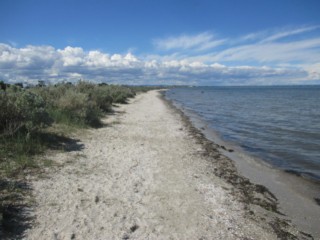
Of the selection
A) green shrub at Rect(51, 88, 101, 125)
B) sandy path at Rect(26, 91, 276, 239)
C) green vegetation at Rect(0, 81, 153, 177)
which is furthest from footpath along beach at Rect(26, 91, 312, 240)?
green shrub at Rect(51, 88, 101, 125)

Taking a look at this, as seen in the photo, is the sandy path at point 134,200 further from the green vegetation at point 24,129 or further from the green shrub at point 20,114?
the green shrub at point 20,114

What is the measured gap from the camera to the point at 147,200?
6125 mm

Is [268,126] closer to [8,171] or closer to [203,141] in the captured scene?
[203,141]

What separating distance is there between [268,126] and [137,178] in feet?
48.2

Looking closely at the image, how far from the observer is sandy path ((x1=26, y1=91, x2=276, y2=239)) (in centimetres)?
485

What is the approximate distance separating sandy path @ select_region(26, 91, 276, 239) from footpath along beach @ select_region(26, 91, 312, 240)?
0.04 feet

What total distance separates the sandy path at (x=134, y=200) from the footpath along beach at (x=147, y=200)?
0.01m

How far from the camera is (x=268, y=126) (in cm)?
1973

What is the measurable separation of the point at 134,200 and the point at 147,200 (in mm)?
277

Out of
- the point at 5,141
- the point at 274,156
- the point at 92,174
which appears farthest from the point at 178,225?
the point at 274,156

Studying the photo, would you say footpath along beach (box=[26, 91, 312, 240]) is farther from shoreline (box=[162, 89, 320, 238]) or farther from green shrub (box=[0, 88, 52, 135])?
green shrub (box=[0, 88, 52, 135])

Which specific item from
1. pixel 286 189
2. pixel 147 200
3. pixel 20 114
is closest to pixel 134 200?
pixel 147 200

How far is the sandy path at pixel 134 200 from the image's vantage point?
15.9ft

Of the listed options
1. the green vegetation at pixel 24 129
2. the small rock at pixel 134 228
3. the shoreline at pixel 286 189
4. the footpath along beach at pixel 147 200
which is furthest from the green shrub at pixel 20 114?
the shoreline at pixel 286 189
